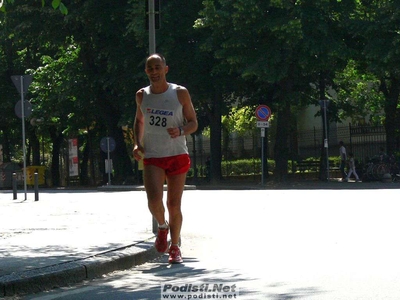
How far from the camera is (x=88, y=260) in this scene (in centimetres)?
895

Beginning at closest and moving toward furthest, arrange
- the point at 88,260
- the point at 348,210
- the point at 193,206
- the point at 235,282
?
the point at 235,282
the point at 88,260
the point at 348,210
the point at 193,206

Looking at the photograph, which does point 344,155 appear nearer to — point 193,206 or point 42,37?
point 42,37

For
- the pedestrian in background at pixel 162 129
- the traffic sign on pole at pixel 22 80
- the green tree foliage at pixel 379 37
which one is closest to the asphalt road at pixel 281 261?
the pedestrian in background at pixel 162 129

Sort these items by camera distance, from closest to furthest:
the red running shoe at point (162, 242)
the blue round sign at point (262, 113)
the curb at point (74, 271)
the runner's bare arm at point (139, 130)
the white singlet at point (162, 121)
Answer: the curb at point (74, 271) < the white singlet at point (162, 121) < the runner's bare arm at point (139, 130) < the red running shoe at point (162, 242) < the blue round sign at point (262, 113)

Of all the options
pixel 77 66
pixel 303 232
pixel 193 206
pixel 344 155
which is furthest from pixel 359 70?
pixel 303 232

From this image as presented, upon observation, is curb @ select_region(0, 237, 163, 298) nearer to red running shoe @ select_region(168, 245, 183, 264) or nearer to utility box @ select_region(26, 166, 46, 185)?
red running shoe @ select_region(168, 245, 183, 264)

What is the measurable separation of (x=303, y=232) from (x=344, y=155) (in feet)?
93.5

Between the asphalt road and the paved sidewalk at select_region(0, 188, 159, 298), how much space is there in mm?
161

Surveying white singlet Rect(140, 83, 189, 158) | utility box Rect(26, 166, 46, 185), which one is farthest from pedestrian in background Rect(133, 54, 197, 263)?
utility box Rect(26, 166, 46, 185)

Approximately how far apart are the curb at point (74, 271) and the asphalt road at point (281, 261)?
0.13 m

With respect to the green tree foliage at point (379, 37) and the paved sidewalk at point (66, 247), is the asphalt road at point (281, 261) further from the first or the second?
the green tree foliage at point (379, 37)

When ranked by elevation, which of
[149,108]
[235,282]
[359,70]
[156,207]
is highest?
[359,70]

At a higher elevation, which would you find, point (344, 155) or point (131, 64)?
point (131, 64)

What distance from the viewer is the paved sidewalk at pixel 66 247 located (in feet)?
26.7
